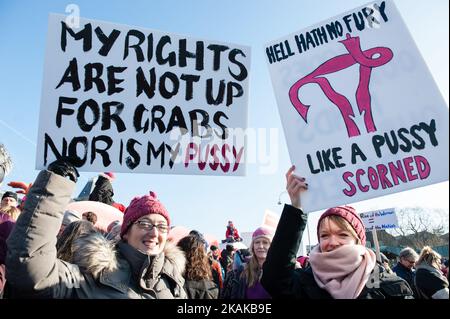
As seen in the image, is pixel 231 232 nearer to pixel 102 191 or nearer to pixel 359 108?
pixel 102 191

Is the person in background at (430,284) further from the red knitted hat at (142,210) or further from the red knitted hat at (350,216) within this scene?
the red knitted hat at (142,210)

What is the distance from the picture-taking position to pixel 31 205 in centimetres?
159

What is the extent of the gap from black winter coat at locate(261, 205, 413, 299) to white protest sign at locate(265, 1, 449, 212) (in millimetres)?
222

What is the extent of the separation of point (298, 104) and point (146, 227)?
132 centimetres

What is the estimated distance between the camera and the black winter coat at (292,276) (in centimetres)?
195

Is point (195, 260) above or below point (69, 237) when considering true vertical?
below

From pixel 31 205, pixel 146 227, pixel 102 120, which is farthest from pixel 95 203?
pixel 31 205

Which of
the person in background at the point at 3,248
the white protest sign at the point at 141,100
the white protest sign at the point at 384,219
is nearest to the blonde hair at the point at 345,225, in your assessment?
the white protest sign at the point at 141,100

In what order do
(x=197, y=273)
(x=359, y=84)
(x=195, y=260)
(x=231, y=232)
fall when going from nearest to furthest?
(x=359, y=84)
(x=197, y=273)
(x=195, y=260)
(x=231, y=232)

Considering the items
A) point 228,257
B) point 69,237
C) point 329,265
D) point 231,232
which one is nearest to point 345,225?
point 329,265

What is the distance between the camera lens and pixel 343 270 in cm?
200

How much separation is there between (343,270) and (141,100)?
1.78 m

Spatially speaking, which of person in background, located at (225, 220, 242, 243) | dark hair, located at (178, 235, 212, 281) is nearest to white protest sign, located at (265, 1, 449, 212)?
dark hair, located at (178, 235, 212, 281)
